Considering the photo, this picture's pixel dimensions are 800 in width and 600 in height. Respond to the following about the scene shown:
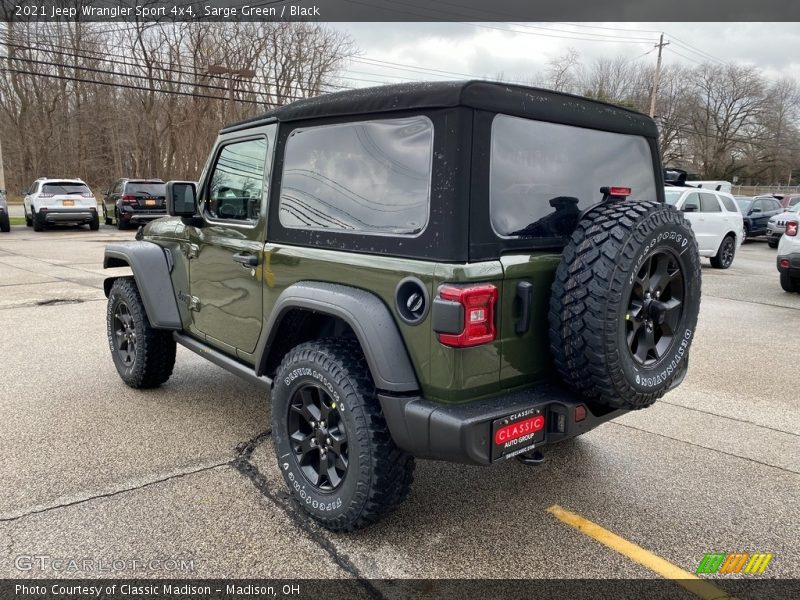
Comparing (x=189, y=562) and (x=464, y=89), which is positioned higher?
(x=464, y=89)

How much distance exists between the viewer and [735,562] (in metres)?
2.51

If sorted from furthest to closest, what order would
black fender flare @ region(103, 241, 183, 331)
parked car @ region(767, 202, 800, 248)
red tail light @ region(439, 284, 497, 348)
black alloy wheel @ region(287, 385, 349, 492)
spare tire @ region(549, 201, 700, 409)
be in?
parked car @ region(767, 202, 800, 248)
black fender flare @ region(103, 241, 183, 331)
black alloy wheel @ region(287, 385, 349, 492)
spare tire @ region(549, 201, 700, 409)
red tail light @ region(439, 284, 497, 348)

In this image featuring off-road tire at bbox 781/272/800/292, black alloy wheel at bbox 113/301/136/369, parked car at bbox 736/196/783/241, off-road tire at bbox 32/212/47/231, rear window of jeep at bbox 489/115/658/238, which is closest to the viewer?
rear window of jeep at bbox 489/115/658/238

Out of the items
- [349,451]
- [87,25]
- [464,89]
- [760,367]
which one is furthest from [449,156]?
[87,25]

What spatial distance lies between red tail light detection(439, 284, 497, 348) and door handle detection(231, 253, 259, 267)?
1.32 meters

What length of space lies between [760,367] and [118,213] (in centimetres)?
1917

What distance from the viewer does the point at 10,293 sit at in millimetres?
8344

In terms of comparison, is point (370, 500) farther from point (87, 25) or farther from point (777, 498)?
point (87, 25)

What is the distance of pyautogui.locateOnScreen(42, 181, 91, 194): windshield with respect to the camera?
18109 mm

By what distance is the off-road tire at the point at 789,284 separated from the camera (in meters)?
9.42

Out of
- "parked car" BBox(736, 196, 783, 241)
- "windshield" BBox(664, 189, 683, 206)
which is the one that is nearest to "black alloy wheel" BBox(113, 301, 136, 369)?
"windshield" BBox(664, 189, 683, 206)

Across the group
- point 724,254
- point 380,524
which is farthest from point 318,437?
point 724,254

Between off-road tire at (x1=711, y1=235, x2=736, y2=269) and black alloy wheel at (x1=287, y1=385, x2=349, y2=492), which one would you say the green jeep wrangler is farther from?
off-road tire at (x1=711, y1=235, x2=736, y2=269)

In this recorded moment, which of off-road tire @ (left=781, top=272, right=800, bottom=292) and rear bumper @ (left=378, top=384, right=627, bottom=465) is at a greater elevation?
rear bumper @ (left=378, top=384, right=627, bottom=465)
